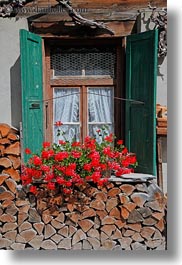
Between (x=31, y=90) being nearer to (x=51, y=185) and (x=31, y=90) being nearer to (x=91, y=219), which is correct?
(x=51, y=185)

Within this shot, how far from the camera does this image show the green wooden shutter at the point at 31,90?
3459 mm

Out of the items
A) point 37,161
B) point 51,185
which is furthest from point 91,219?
point 37,161

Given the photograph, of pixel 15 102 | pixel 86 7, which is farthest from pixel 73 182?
pixel 86 7

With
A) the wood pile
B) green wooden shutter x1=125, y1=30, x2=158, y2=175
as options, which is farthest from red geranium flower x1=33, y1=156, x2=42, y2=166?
green wooden shutter x1=125, y1=30, x2=158, y2=175

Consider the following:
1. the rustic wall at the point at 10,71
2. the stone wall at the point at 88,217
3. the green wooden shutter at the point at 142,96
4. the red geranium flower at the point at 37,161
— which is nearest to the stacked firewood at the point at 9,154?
the stone wall at the point at 88,217

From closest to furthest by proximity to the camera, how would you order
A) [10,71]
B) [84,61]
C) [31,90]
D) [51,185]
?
1. [51,185]
2. [31,90]
3. [10,71]
4. [84,61]

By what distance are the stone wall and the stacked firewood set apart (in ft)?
0.04

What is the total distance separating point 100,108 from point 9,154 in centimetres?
95

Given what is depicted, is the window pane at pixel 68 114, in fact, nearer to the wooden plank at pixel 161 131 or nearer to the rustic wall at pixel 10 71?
the rustic wall at pixel 10 71

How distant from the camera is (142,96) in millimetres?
3570

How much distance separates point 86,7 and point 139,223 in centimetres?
189

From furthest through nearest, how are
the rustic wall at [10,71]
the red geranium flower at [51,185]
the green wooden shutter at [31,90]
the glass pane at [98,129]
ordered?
1. the glass pane at [98,129]
2. the rustic wall at [10,71]
3. the green wooden shutter at [31,90]
4. the red geranium flower at [51,185]

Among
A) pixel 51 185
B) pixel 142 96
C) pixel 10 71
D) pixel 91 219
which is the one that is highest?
pixel 10 71

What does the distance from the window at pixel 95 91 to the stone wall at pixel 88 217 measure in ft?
0.93
